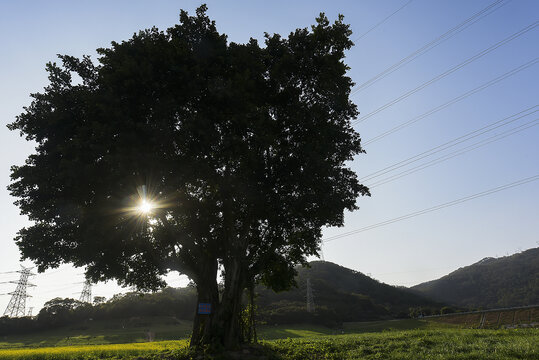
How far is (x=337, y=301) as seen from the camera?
104m

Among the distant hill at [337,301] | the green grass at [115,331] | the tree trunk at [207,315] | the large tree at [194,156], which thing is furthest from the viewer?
the distant hill at [337,301]

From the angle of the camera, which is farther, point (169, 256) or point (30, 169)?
point (169, 256)

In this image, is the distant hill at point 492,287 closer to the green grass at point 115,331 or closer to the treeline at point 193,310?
the treeline at point 193,310

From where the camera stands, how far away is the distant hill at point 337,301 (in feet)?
258

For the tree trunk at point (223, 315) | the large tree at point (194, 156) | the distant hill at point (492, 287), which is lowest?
the distant hill at point (492, 287)

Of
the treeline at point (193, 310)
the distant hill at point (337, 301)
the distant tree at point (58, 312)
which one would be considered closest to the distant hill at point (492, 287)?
the distant hill at point (337, 301)

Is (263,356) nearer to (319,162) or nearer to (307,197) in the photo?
(307,197)

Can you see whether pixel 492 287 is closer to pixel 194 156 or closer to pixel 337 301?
pixel 337 301

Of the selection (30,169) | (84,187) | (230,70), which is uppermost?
(230,70)

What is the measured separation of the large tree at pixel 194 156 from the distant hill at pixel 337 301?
14515 millimetres

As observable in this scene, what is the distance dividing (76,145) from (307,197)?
12.5m

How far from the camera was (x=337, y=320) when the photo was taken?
8088 centimetres

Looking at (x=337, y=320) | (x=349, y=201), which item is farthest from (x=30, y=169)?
(x=337, y=320)

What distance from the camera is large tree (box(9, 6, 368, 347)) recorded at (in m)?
17.6
